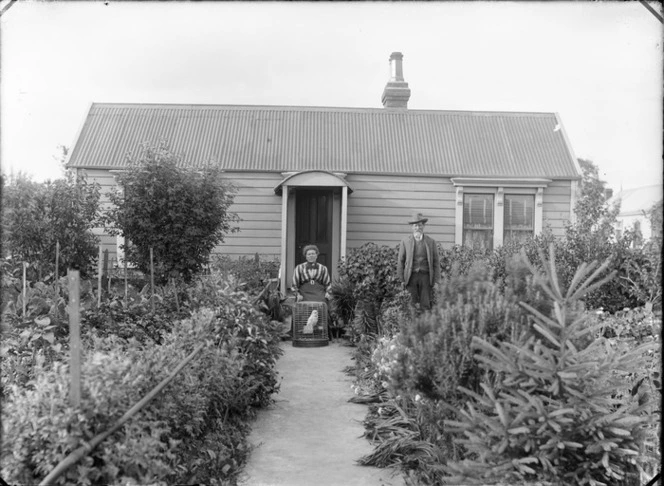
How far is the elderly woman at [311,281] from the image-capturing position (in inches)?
407

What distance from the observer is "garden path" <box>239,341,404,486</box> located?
4750mm

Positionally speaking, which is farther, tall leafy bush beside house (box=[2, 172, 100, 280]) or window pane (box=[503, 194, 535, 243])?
window pane (box=[503, 194, 535, 243])

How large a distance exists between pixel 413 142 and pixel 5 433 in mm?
12420

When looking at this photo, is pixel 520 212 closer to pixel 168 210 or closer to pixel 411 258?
pixel 411 258

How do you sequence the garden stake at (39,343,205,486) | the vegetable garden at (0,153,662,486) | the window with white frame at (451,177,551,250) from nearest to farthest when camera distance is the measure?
1. the garden stake at (39,343,205,486)
2. the vegetable garden at (0,153,662,486)
3. the window with white frame at (451,177,551,250)

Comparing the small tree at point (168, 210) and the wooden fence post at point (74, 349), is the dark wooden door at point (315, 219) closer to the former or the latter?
the small tree at point (168, 210)

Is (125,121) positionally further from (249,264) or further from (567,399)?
(567,399)

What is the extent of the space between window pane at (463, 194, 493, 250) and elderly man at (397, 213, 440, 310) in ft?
16.9

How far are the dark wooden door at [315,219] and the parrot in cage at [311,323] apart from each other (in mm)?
4269

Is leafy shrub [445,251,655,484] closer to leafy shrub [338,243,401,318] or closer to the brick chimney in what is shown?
leafy shrub [338,243,401,318]

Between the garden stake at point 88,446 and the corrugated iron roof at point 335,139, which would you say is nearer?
the garden stake at point 88,446

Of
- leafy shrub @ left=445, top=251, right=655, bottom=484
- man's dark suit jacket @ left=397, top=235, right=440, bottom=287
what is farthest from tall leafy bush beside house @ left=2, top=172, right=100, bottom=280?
leafy shrub @ left=445, top=251, right=655, bottom=484

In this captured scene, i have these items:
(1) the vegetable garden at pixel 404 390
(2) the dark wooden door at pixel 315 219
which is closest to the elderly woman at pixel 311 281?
(1) the vegetable garden at pixel 404 390

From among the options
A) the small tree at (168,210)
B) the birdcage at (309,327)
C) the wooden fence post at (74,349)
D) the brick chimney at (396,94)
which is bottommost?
the birdcage at (309,327)
